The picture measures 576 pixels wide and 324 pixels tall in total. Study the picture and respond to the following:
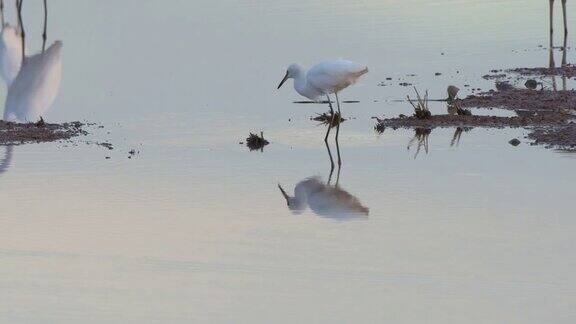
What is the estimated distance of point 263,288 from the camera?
8961mm

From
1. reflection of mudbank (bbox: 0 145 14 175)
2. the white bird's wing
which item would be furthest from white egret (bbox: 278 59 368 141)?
reflection of mudbank (bbox: 0 145 14 175)

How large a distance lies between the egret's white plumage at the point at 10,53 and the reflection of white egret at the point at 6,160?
12.5ft

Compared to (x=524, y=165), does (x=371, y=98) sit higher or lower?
higher

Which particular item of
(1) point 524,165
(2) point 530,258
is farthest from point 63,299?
(1) point 524,165

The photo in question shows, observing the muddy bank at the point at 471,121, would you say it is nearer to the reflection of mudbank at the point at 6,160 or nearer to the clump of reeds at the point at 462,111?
the clump of reeds at the point at 462,111

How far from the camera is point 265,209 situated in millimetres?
11266

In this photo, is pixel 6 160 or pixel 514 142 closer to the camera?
pixel 6 160

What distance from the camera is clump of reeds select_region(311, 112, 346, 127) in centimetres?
1490

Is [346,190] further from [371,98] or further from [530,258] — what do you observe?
[371,98]

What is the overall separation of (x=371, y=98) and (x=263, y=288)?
8.32m

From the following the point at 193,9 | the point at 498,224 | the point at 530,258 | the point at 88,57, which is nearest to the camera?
the point at 530,258

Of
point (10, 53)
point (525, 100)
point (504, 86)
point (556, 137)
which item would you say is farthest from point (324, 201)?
point (10, 53)

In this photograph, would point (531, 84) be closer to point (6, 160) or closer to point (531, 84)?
point (531, 84)

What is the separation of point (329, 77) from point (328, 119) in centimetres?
103
